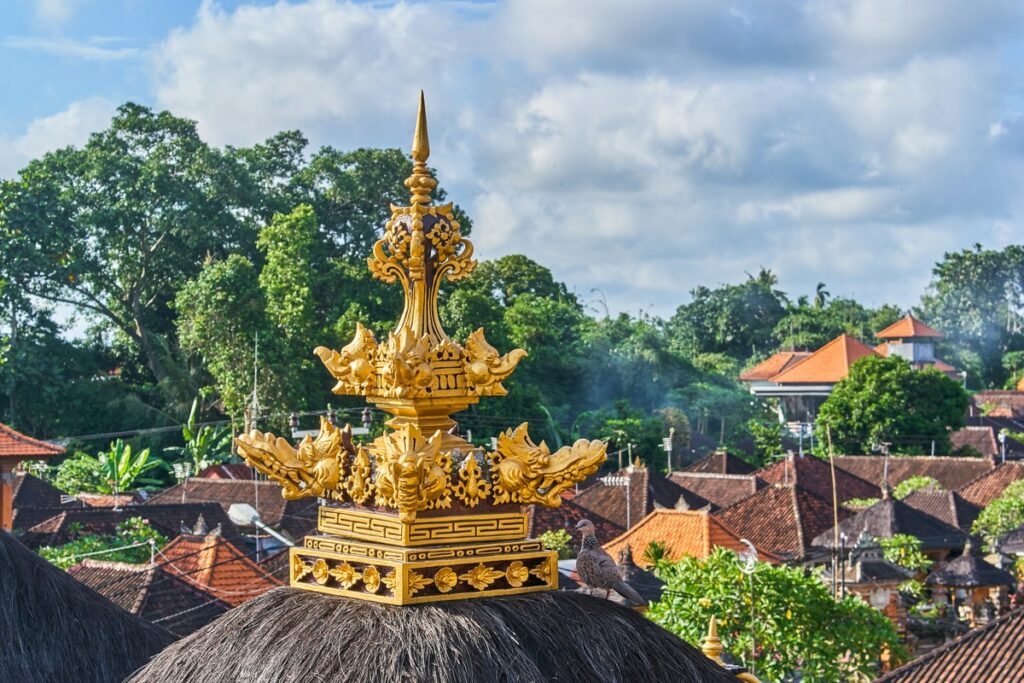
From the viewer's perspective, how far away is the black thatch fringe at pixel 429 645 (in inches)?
202

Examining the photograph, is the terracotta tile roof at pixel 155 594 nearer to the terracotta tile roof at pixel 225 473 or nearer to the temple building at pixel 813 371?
the terracotta tile roof at pixel 225 473

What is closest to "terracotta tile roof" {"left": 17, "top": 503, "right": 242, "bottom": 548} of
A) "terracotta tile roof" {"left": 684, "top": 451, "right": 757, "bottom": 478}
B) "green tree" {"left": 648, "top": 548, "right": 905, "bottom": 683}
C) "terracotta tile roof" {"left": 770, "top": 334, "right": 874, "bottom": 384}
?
"green tree" {"left": 648, "top": 548, "right": 905, "bottom": 683}

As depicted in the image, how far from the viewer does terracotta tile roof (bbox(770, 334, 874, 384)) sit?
7462 cm

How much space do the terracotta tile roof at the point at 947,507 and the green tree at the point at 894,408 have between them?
1275 centimetres

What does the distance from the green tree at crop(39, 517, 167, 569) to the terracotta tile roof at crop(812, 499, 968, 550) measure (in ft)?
49.0

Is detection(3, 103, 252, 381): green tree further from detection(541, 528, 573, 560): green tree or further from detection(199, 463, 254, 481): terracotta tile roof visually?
detection(541, 528, 573, 560): green tree

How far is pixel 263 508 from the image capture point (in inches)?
1465

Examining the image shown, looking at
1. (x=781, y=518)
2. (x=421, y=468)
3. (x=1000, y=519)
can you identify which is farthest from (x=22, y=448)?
(x=1000, y=519)

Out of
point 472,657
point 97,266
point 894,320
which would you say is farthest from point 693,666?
point 894,320

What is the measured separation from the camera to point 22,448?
21141 mm

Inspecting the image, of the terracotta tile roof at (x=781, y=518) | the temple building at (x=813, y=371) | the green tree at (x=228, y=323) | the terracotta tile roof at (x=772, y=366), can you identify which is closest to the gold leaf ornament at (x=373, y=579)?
the terracotta tile roof at (x=781, y=518)

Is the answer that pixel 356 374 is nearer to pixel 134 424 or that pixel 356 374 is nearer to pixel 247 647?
pixel 247 647

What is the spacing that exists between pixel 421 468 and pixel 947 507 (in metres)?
36.3

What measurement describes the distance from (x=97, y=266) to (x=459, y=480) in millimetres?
56123
